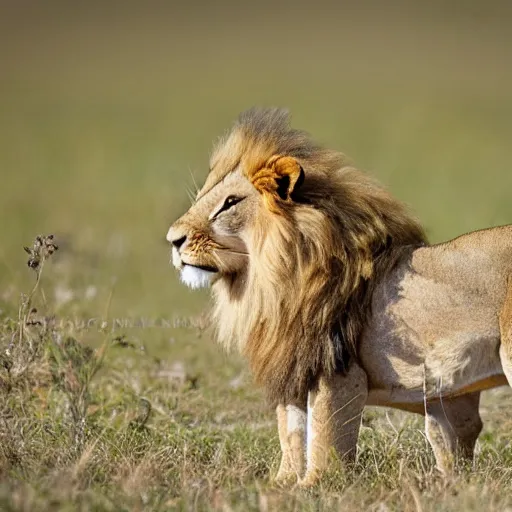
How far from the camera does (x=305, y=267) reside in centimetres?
550

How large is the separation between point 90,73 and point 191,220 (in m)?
40.7

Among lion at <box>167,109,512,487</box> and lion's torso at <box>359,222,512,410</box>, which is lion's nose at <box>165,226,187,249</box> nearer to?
lion at <box>167,109,512,487</box>

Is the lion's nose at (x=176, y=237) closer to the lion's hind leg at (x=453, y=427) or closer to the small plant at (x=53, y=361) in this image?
the small plant at (x=53, y=361)

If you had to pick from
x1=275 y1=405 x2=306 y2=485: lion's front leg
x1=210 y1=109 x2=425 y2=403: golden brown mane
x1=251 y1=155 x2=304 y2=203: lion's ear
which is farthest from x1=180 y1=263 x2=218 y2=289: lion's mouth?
x1=275 y1=405 x2=306 y2=485: lion's front leg

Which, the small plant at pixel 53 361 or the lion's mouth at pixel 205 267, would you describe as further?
the small plant at pixel 53 361

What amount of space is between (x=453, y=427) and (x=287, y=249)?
1.16m

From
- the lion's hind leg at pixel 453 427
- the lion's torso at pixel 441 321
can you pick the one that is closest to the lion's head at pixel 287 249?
the lion's torso at pixel 441 321

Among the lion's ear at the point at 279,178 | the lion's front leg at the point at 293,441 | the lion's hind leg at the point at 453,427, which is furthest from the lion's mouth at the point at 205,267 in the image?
the lion's hind leg at the point at 453,427

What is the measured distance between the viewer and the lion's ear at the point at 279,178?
548 centimetres

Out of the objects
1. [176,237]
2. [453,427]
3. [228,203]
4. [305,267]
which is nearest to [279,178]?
[228,203]

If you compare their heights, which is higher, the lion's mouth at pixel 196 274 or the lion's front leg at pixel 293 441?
the lion's mouth at pixel 196 274

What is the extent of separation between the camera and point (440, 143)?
26781 mm

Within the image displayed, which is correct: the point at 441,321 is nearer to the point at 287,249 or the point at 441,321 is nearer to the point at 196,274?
the point at 287,249

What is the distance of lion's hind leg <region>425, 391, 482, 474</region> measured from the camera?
590 centimetres
